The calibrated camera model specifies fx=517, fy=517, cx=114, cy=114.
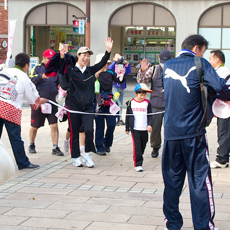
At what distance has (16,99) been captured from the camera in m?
7.73

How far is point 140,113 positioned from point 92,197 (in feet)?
7.57

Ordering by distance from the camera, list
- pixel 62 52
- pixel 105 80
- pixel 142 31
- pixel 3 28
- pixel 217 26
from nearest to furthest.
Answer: pixel 62 52
pixel 105 80
pixel 217 26
pixel 142 31
pixel 3 28

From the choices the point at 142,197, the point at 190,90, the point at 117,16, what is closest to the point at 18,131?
the point at 142,197

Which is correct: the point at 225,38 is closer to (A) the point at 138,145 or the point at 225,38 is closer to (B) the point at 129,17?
(B) the point at 129,17

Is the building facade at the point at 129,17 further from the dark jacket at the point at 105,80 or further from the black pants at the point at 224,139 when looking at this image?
the black pants at the point at 224,139

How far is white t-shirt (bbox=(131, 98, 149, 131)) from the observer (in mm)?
8116

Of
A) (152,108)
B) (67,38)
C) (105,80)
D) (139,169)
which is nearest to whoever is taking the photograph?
(139,169)

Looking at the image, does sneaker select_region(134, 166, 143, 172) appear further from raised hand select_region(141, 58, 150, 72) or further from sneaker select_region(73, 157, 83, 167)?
raised hand select_region(141, 58, 150, 72)

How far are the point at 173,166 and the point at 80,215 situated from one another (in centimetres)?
126

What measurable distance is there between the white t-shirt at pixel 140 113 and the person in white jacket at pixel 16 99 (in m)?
1.52

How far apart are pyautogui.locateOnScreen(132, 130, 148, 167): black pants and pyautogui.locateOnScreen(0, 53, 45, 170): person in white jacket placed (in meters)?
1.56

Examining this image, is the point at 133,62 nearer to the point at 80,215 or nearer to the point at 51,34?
the point at 51,34

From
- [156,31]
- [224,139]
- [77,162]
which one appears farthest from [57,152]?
[156,31]

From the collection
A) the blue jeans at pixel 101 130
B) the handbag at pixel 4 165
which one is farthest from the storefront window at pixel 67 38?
the handbag at pixel 4 165
